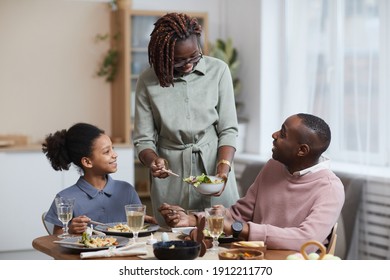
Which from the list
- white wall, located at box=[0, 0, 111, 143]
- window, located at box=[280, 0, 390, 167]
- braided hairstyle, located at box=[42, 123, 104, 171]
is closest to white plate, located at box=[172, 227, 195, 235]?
braided hairstyle, located at box=[42, 123, 104, 171]

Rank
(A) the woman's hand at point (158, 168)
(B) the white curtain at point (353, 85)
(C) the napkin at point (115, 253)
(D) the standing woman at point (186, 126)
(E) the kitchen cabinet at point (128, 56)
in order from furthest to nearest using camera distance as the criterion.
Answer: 1. (E) the kitchen cabinet at point (128, 56)
2. (B) the white curtain at point (353, 85)
3. (D) the standing woman at point (186, 126)
4. (A) the woman's hand at point (158, 168)
5. (C) the napkin at point (115, 253)

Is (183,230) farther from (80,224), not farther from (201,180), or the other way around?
(80,224)

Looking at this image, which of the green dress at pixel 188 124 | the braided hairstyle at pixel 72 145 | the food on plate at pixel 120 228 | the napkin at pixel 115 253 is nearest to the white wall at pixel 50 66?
the braided hairstyle at pixel 72 145

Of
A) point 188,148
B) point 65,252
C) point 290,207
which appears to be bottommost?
point 65,252

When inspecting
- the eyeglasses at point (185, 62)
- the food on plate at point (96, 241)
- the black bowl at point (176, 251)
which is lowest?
the food on plate at point (96, 241)

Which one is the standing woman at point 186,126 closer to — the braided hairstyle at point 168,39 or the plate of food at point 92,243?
the braided hairstyle at point 168,39

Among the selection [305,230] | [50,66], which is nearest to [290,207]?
[305,230]

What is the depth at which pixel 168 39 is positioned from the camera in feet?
8.38

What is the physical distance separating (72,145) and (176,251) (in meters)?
1.00

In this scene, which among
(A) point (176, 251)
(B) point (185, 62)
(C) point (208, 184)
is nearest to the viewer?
(A) point (176, 251)

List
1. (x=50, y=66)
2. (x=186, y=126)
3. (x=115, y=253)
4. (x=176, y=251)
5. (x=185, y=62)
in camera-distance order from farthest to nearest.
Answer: (x=50, y=66), (x=186, y=126), (x=185, y=62), (x=115, y=253), (x=176, y=251)

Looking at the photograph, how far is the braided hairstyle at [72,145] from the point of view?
8.98ft

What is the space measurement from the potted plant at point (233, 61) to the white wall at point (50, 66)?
35.4 inches

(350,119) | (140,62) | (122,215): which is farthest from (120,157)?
(122,215)
